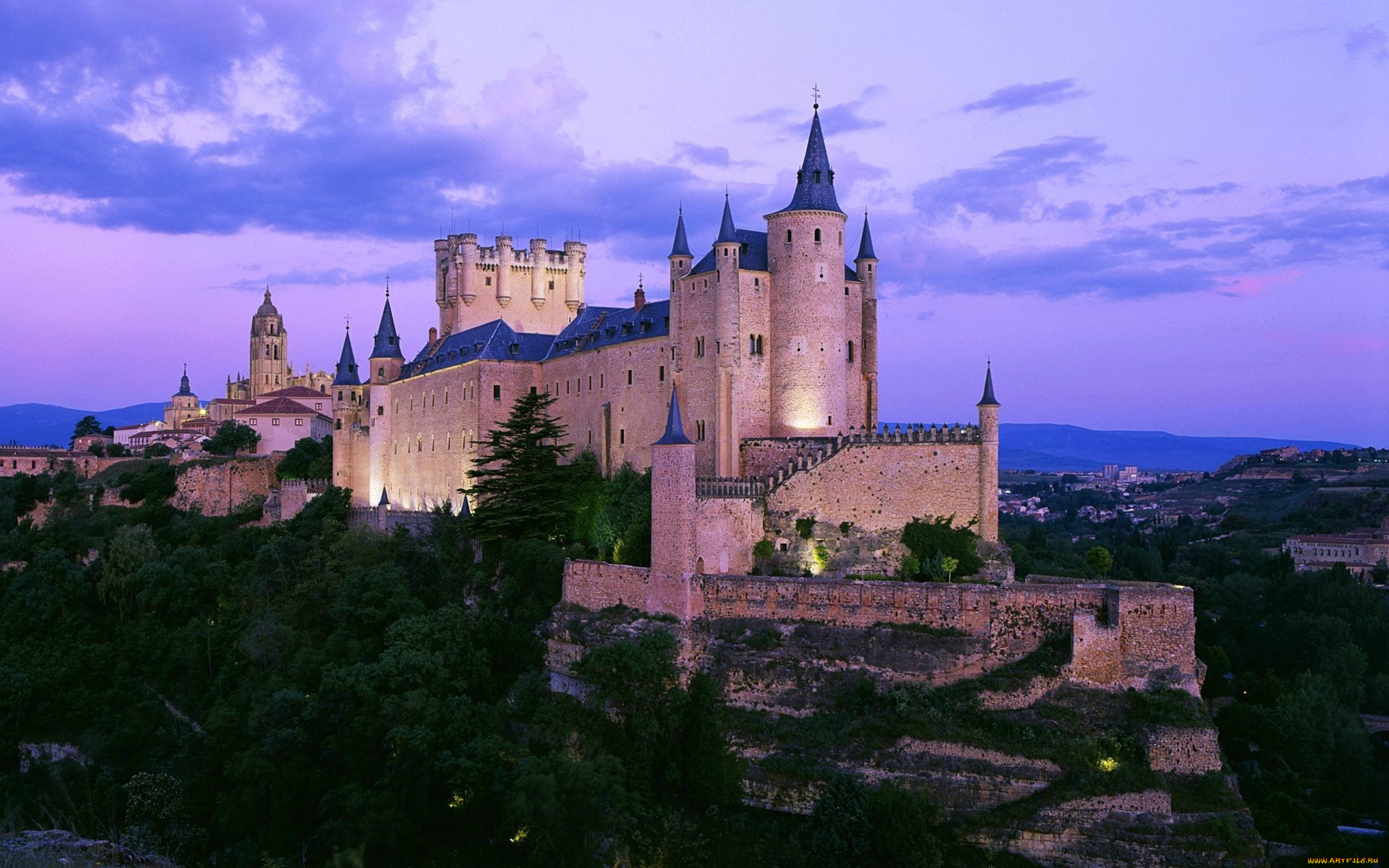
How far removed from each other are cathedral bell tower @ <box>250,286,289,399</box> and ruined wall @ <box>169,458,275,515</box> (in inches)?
2191

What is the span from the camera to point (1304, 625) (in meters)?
52.2

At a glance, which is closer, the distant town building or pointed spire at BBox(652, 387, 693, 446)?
pointed spire at BBox(652, 387, 693, 446)

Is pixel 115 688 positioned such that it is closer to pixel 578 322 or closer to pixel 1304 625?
pixel 578 322

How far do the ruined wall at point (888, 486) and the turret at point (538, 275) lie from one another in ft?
98.5

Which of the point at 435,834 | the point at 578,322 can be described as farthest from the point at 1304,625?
the point at 435,834

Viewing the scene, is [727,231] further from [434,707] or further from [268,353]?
[268,353]

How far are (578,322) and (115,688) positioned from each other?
25.6 meters

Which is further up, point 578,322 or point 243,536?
point 578,322

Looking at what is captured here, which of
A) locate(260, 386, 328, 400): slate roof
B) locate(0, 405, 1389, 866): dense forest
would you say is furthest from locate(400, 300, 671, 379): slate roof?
locate(260, 386, 328, 400): slate roof

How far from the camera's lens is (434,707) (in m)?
36.3

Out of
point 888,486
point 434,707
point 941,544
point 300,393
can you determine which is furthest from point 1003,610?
point 300,393

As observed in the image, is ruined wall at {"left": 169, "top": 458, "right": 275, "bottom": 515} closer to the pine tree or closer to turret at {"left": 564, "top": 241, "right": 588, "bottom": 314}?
turret at {"left": 564, "top": 241, "right": 588, "bottom": 314}

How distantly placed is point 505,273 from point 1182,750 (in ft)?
150

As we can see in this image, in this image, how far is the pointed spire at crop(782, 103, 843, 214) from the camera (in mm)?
43406
